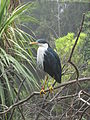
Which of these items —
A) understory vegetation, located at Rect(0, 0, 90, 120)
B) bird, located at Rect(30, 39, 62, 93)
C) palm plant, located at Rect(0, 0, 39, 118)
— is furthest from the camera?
palm plant, located at Rect(0, 0, 39, 118)

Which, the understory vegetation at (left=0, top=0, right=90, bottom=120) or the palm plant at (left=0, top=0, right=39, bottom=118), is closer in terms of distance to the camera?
the understory vegetation at (left=0, top=0, right=90, bottom=120)

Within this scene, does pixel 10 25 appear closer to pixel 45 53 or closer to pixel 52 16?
pixel 45 53

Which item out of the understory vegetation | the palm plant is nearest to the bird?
the understory vegetation

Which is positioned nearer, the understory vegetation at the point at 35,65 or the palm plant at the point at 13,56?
the understory vegetation at the point at 35,65

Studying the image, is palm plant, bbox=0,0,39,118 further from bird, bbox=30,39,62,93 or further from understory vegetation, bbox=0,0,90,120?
bird, bbox=30,39,62,93

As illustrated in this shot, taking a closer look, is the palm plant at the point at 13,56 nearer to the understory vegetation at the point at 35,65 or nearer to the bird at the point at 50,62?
the understory vegetation at the point at 35,65

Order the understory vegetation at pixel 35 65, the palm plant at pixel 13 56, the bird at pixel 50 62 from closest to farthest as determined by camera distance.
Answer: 1. the understory vegetation at pixel 35 65
2. the bird at pixel 50 62
3. the palm plant at pixel 13 56

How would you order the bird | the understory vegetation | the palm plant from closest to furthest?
the understory vegetation < the bird < the palm plant

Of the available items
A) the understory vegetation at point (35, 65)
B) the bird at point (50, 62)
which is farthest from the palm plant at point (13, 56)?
the bird at point (50, 62)

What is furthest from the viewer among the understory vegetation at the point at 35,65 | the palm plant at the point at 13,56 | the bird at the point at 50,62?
the palm plant at the point at 13,56

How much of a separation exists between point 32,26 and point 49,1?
66 centimetres

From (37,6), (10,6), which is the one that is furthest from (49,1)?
(10,6)

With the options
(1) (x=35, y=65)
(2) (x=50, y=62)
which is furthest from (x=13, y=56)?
(2) (x=50, y=62)

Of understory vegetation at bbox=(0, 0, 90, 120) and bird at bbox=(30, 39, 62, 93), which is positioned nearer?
understory vegetation at bbox=(0, 0, 90, 120)
